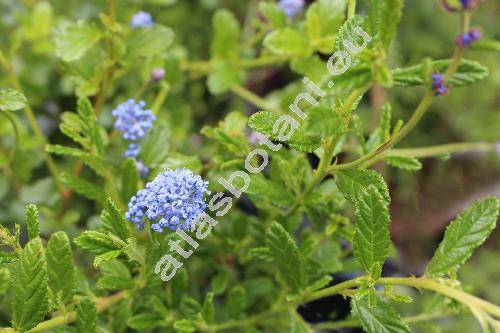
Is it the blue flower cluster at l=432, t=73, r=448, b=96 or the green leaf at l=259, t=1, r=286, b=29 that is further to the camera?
the green leaf at l=259, t=1, r=286, b=29

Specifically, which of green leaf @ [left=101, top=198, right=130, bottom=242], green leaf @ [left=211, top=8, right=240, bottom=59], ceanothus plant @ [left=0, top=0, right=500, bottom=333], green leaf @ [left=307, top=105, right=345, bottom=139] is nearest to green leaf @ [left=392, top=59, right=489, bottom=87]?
ceanothus plant @ [left=0, top=0, right=500, bottom=333]

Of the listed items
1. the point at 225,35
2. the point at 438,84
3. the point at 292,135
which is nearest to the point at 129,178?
the point at 292,135

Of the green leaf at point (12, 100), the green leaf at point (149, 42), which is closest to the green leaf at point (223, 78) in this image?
the green leaf at point (149, 42)

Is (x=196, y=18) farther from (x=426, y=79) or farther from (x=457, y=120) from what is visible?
(x=426, y=79)

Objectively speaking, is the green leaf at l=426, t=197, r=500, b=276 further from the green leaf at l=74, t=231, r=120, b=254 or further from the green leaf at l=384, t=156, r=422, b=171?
the green leaf at l=74, t=231, r=120, b=254

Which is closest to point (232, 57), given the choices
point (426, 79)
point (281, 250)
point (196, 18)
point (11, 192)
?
point (196, 18)
